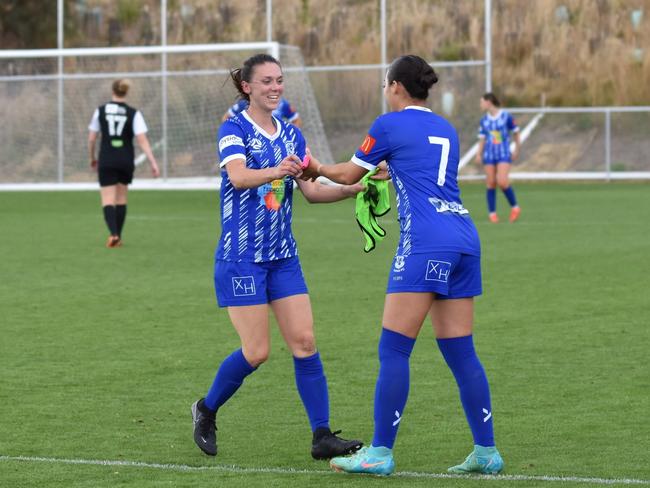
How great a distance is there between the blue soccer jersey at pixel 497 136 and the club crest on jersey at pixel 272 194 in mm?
15052

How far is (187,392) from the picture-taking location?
26.5 ft

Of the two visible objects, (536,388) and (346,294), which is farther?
(346,294)

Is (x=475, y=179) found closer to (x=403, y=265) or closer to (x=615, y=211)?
→ (x=615, y=211)

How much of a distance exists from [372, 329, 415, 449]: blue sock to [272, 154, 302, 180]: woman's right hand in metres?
0.78

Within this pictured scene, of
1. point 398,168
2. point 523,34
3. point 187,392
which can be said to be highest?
point 523,34

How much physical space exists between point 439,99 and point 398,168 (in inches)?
1147

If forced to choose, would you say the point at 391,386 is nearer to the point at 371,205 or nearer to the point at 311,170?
the point at 371,205

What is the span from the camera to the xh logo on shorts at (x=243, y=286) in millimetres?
6492

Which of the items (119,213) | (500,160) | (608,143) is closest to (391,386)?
(119,213)

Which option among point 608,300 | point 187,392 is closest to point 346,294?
point 608,300

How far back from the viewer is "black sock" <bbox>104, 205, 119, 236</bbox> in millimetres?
17109

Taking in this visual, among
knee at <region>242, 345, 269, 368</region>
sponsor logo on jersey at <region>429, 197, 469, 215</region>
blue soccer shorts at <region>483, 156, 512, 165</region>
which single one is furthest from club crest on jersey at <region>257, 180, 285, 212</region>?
blue soccer shorts at <region>483, 156, 512, 165</region>

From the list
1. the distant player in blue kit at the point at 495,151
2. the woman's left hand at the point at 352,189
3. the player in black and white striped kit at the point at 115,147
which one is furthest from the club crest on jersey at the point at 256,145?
the distant player in blue kit at the point at 495,151

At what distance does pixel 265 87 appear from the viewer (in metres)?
6.48
